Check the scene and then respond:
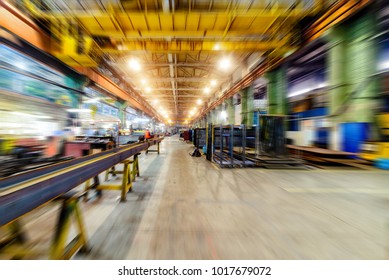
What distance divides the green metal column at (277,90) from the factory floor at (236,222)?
5.15 meters

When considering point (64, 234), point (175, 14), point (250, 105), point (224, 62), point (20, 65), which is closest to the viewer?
point (64, 234)

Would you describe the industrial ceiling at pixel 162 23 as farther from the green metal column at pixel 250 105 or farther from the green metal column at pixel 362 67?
the green metal column at pixel 250 105

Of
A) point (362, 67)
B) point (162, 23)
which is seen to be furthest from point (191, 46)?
point (362, 67)

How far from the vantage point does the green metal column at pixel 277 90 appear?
7.42 meters

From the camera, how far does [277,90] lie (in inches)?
301

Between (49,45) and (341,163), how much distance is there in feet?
33.7

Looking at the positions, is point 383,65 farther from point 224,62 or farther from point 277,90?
point 224,62

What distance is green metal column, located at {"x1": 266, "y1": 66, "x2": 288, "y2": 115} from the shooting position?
7.42 metres

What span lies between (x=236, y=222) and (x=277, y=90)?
310 inches

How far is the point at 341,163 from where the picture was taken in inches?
188

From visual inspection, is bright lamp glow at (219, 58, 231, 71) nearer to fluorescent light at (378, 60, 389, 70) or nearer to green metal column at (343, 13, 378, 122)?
green metal column at (343, 13, 378, 122)
